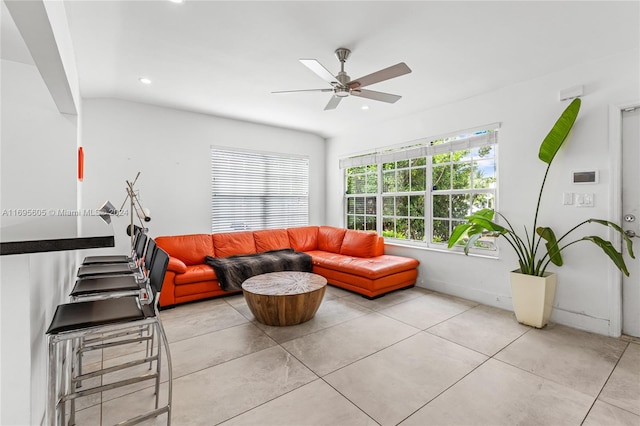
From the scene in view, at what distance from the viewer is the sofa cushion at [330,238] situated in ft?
17.5

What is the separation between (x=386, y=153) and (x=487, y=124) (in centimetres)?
163

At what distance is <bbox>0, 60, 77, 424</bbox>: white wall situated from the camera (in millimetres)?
1251

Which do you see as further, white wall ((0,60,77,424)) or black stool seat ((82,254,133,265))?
black stool seat ((82,254,133,265))

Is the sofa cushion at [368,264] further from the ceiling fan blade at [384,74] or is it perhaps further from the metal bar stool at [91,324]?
the metal bar stool at [91,324]

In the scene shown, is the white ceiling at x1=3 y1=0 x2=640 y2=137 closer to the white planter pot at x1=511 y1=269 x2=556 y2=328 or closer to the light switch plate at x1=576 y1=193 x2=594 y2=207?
the light switch plate at x1=576 y1=193 x2=594 y2=207

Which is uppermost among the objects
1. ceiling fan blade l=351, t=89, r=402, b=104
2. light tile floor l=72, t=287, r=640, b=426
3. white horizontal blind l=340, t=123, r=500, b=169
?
ceiling fan blade l=351, t=89, r=402, b=104

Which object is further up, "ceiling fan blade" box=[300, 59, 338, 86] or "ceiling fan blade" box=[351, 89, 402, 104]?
"ceiling fan blade" box=[300, 59, 338, 86]

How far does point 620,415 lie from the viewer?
1.82m

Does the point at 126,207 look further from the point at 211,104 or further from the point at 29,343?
the point at 29,343

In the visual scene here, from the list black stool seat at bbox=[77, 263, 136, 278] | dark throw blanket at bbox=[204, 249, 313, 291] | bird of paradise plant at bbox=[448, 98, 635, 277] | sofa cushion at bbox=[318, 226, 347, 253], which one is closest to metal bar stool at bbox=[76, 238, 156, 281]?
black stool seat at bbox=[77, 263, 136, 278]

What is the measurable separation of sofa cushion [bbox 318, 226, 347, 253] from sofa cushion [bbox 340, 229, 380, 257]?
199 mm

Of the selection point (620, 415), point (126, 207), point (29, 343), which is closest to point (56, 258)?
point (29, 343)

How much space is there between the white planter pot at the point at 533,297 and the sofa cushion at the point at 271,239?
137 inches

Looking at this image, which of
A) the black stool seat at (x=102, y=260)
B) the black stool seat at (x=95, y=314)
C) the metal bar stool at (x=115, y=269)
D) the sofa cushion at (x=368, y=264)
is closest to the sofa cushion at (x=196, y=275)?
the black stool seat at (x=102, y=260)
